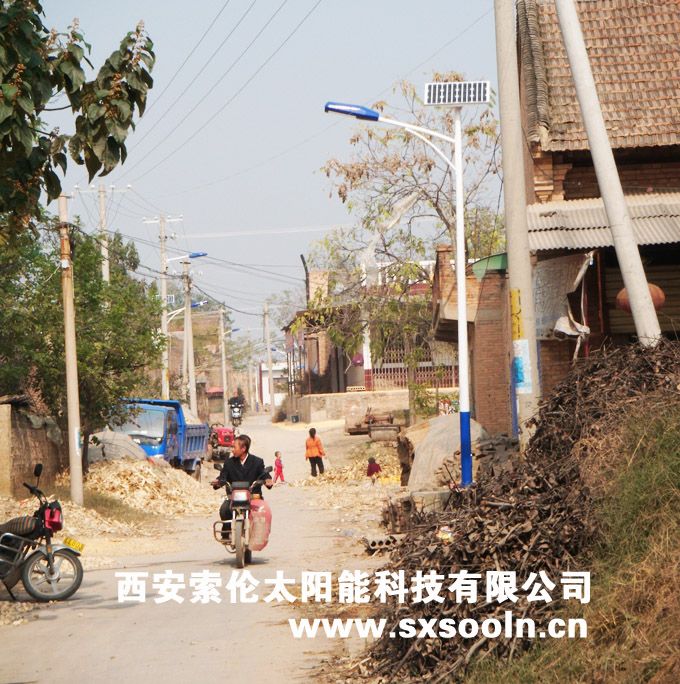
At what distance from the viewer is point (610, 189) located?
1123 centimetres

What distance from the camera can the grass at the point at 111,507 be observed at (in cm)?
2423

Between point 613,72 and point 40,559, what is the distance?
13.5 meters

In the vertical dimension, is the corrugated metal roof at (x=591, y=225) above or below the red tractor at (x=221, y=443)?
above

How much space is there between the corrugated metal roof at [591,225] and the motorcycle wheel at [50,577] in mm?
6455

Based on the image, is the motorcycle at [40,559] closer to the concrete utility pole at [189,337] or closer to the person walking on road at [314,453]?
the person walking on road at [314,453]

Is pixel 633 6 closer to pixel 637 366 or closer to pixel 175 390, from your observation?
→ pixel 637 366

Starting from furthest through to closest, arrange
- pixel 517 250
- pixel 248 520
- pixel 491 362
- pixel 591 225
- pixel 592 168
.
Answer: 1. pixel 491 362
2. pixel 592 168
3. pixel 248 520
4. pixel 591 225
5. pixel 517 250

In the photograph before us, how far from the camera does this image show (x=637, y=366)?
9992mm

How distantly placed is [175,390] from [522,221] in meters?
60.0

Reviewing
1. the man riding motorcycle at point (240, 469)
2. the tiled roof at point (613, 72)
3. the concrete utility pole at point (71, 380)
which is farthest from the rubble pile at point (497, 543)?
the concrete utility pole at point (71, 380)

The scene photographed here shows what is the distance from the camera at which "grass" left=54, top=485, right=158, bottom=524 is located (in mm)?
24234

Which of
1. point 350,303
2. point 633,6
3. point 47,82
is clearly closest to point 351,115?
point 633,6

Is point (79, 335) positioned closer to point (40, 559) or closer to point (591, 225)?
point (40, 559)

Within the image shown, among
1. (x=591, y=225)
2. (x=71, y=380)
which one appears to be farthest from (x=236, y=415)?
(x=591, y=225)
